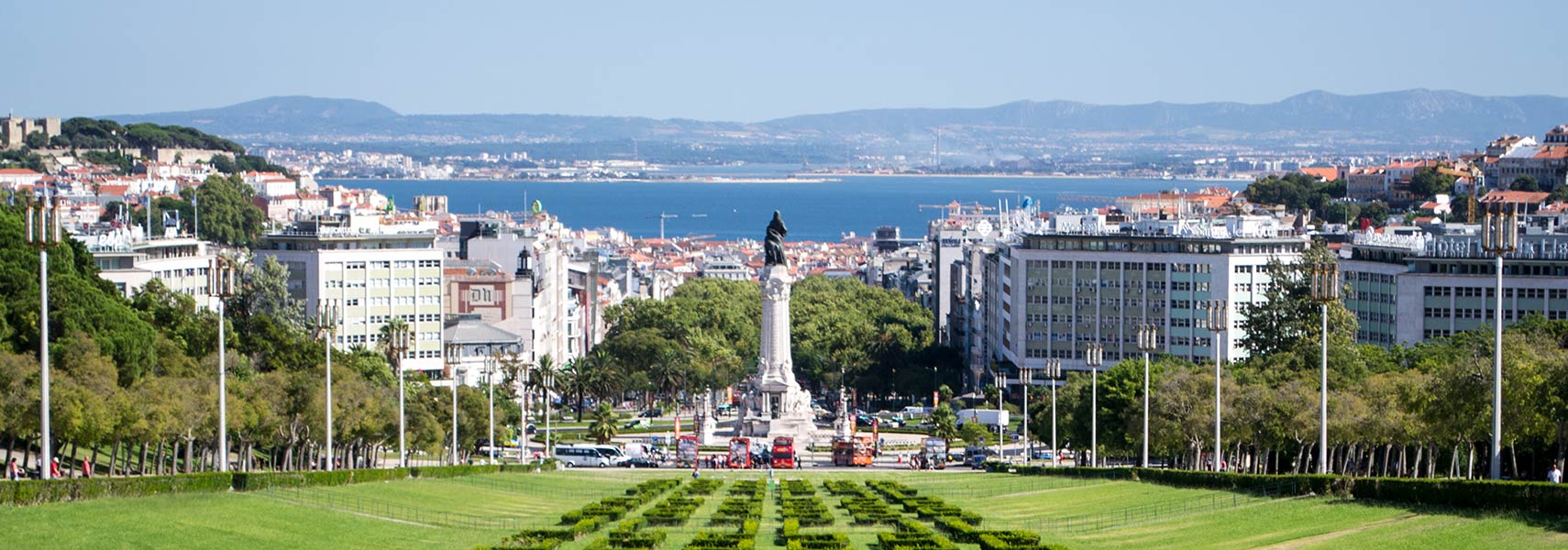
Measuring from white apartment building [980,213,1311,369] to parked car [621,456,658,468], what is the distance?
42382mm

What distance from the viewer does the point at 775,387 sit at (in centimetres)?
12600

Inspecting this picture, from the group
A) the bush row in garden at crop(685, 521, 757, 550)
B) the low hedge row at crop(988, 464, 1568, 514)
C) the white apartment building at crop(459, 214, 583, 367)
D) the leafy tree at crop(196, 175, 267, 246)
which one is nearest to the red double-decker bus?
the low hedge row at crop(988, 464, 1568, 514)

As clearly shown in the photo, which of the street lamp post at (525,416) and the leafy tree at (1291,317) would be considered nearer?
the street lamp post at (525,416)

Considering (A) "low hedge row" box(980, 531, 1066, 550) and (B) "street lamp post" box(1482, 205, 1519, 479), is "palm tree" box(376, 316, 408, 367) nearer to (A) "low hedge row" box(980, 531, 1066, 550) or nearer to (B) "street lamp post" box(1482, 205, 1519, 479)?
(A) "low hedge row" box(980, 531, 1066, 550)

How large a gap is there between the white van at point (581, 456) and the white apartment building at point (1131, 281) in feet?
148

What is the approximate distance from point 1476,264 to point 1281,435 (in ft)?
151

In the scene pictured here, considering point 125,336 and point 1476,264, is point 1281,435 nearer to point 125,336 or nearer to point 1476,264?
point 125,336

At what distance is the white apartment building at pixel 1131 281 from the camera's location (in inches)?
5413

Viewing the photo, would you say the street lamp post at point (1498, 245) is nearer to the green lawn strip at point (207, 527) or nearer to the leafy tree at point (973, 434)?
the green lawn strip at point (207, 527)

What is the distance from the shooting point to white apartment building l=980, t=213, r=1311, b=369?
138 metres

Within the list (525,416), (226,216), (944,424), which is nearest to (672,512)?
(525,416)

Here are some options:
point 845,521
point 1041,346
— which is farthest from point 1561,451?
point 1041,346

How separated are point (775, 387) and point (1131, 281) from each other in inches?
1016

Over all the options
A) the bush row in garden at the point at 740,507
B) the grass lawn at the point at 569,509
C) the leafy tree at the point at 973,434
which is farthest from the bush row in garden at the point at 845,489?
the leafy tree at the point at 973,434
